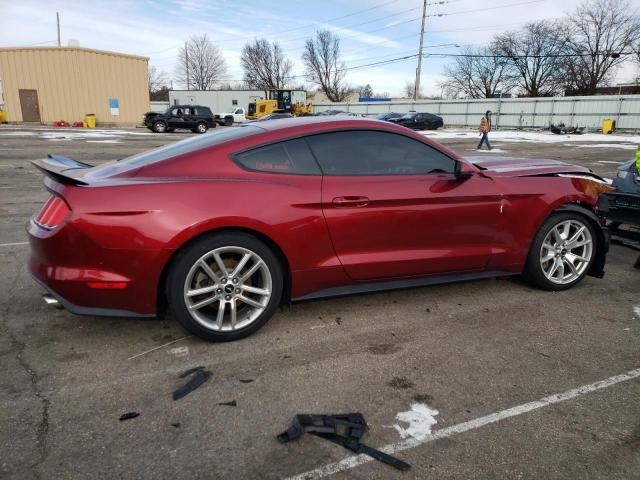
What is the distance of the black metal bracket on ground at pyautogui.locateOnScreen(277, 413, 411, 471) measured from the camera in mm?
2236

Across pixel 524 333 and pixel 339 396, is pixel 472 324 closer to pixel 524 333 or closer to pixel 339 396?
pixel 524 333

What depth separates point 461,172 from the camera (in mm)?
3779

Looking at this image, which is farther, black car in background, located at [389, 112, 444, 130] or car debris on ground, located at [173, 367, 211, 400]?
black car in background, located at [389, 112, 444, 130]

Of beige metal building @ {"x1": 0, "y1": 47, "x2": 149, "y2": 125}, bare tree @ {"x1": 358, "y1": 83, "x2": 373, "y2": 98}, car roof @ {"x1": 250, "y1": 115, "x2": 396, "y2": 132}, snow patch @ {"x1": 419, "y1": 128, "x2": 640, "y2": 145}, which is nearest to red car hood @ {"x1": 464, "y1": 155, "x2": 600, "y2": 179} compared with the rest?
A: car roof @ {"x1": 250, "y1": 115, "x2": 396, "y2": 132}

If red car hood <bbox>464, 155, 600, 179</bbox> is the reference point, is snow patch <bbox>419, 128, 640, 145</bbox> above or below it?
below

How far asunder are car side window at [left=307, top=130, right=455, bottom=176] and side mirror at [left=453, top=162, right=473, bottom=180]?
76mm

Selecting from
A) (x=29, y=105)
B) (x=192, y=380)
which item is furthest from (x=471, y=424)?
(x=29, y=105)

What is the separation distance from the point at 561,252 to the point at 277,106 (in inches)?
1650

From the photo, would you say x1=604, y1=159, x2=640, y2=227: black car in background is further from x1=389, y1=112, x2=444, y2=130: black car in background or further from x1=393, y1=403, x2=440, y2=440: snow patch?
x1=389, y1=112, x2=444, y2=130: black car in background

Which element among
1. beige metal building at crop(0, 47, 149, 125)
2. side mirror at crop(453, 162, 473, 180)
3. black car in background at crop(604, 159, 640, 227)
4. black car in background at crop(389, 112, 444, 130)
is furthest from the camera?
black car in background at crop(389, 112, 444, 130)

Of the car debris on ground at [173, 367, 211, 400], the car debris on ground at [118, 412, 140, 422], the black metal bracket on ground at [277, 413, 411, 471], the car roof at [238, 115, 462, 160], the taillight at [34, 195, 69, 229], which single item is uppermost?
the car roof at [238, 115, 462, 160]

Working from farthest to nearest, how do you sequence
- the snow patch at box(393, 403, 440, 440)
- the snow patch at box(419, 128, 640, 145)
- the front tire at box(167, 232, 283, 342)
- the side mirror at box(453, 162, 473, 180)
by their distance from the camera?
the snow patch at box(419, 128, 640, 145) < the side mirror at box(453, 162, 473, 180) < the front tire at box(167, 232, 283, 342) < the snow patch at box(393, 403, 440, 440)

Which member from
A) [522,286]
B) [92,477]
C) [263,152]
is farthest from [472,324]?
[92,477]

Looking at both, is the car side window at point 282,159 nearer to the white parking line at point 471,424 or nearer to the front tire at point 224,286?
the front tire at point 224,286
